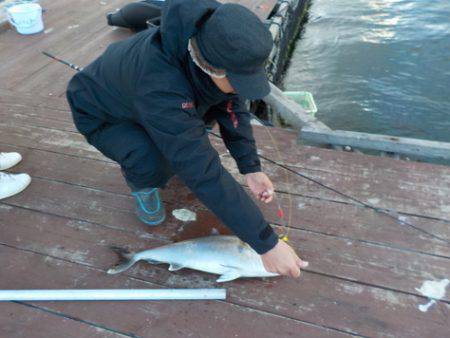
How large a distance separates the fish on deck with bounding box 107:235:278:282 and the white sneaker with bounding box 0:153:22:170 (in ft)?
4.50

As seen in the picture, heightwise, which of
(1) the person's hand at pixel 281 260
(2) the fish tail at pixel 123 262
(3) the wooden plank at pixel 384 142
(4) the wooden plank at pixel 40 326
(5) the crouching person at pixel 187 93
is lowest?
(3) the wooden plank at pixel 384 142

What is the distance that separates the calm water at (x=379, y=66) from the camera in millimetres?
6008

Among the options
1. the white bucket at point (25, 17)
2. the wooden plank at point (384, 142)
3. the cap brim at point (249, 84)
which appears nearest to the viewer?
the cap brim at point (249, 84)

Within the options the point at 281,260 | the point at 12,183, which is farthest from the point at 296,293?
the point at 12,183

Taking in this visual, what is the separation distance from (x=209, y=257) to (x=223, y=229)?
0.33 meters

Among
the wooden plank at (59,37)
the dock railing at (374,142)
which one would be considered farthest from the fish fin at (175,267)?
the wooden plank at (59,37)

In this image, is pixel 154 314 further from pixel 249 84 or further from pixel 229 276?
pixel 249 84

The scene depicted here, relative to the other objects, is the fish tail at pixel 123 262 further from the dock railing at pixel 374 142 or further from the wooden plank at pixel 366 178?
the dock railing at pixel 374 142

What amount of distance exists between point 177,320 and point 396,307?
3.63 ft

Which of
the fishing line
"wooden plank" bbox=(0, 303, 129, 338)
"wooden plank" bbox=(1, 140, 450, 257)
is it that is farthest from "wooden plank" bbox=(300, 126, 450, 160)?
"wooden plank" bbox=(0, 303, 129, 338)

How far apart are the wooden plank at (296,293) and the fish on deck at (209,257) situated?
60mm

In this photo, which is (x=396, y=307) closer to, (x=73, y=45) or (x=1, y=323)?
(x=1, y=323)

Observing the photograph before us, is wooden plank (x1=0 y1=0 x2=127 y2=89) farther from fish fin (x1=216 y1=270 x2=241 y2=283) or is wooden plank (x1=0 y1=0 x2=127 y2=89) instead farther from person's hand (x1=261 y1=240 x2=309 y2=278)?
person's hand (x1=261 y1=240 x2=309 y2=278)

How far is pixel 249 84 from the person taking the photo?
61.8 inches
